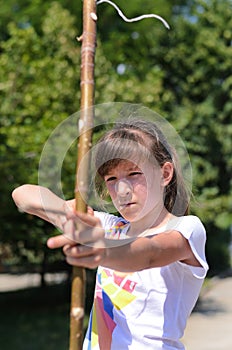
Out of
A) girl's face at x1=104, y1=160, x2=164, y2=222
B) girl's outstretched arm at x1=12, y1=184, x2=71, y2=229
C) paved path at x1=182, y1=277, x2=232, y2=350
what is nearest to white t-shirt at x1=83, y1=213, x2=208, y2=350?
girl's face at x1=104, y1=160, x2=164, y2=222

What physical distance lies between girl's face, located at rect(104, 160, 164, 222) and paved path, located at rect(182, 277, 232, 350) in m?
7.32

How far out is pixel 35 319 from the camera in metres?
12.1

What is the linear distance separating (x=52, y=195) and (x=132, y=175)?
0.21 meters

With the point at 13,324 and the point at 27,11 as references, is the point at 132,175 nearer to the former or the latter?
the point at 13,324

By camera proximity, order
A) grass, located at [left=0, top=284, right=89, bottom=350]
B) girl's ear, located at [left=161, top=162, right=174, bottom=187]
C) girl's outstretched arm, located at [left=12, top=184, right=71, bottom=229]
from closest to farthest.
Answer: girl's outstretched arm, located at [left=12, top=184, right=71, bottom=229]
girl's ear, located at [left=161, top=162, right=174, bottom=187]
grass, located at [left=0, top=284, right=89, bottom=350]

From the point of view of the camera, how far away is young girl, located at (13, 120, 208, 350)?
58.9 inches

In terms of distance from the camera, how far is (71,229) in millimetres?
1003

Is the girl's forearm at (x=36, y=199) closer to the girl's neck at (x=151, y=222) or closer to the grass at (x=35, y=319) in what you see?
the girl's neck at (x=151, y=222)

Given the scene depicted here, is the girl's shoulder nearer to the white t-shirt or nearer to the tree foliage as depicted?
the white t-shirt

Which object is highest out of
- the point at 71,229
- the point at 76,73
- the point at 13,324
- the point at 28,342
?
the point at 71,229

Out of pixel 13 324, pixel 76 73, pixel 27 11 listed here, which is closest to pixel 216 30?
pixel 27 11

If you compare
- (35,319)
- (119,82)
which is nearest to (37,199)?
(119,82)

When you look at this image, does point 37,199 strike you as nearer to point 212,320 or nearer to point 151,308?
point 151,308

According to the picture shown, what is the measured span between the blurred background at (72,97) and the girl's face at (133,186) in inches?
17.9
